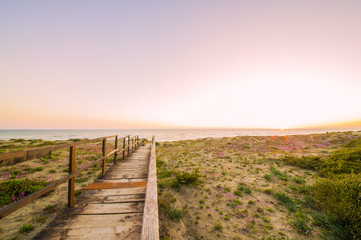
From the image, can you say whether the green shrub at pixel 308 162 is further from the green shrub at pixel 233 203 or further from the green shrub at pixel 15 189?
the green shrub at pixel 15 189

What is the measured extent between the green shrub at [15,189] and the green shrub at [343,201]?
977cm

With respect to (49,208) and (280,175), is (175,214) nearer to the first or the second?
(49,208)

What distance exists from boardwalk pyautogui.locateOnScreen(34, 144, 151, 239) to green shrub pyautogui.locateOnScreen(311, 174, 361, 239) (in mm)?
5155

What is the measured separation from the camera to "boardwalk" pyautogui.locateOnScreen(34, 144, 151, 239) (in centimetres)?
252

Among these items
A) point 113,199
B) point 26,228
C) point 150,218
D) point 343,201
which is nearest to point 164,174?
point 113,199

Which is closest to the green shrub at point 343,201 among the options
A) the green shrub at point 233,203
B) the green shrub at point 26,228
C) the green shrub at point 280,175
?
the green shrub at point 280,175

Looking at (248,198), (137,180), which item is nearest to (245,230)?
(248,198)

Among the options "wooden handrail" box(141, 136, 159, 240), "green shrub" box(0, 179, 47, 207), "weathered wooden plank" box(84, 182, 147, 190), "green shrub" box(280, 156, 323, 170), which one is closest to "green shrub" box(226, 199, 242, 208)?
"weathered wooden plank" box(84, 182, 147, 190)

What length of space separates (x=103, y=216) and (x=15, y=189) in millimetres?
4903

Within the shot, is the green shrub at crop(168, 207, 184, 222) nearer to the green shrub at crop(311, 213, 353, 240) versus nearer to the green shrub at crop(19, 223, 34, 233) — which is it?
the green shrub at crop(19, 223, 34, 233)

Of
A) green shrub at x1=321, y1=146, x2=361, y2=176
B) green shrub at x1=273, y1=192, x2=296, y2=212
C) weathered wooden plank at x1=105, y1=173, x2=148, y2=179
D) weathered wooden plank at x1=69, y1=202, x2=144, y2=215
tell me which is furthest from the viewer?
green shrub at x1=321, y1=146, x2=361, y2=176

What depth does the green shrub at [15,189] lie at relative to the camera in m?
4.55

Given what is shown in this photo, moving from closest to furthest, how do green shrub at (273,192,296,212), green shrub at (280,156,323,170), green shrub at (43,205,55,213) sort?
green shrub at (43,205,55,213), green shrub at (273,192,296,212), green shrub at (280,156,323,170)

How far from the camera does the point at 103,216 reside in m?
3.01
